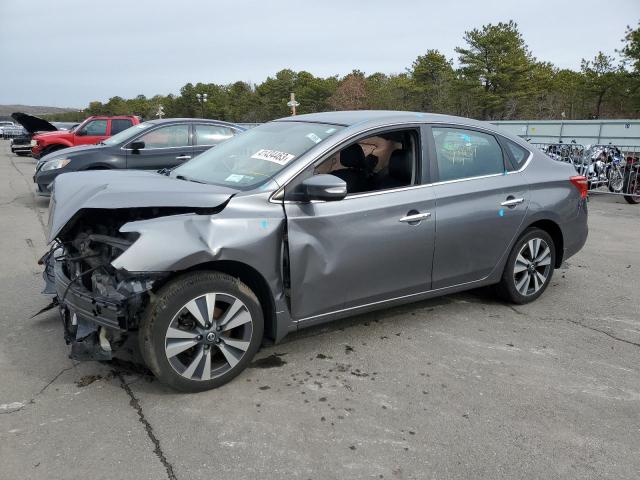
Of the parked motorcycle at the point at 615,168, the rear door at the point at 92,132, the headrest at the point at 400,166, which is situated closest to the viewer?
the headrest at the point at 400,166

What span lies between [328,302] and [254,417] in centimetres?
92

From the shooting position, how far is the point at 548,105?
50.8 meters

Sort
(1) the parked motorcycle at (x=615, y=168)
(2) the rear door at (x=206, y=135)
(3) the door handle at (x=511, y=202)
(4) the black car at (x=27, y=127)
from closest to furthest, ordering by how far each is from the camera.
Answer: (3) the door handle at (x=511, y=202) → (2) the rear door at (x=206, y=135) → (1) the parked motorcycle at (x=615, y=168) → (4) the black car at (x=27, y=127)

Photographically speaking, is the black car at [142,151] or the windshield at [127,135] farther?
the windshield at [127,135]

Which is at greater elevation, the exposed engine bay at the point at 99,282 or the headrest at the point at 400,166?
the headrest at the point at 400,166

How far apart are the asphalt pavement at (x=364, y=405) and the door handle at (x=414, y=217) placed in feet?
3.05

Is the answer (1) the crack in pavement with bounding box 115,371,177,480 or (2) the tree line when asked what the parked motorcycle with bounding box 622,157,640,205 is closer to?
(1) the crack in pavement with bounding box 115,371,177,480

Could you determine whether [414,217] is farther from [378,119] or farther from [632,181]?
[632,181]

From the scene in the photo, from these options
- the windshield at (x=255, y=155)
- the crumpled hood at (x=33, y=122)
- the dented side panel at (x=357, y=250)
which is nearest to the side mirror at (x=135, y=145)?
the windshield at (x=255, y=155)

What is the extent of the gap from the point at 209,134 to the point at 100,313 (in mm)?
7346

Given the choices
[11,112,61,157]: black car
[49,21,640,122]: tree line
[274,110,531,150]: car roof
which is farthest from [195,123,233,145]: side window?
[49,21,640,122]: tree line

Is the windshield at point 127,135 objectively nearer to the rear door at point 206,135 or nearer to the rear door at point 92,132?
the rear door at point 206,135

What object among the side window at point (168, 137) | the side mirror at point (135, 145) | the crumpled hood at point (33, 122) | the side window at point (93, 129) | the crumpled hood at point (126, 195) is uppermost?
the crumpled hood at point (33, 122)

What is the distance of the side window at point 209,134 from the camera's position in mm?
9841
